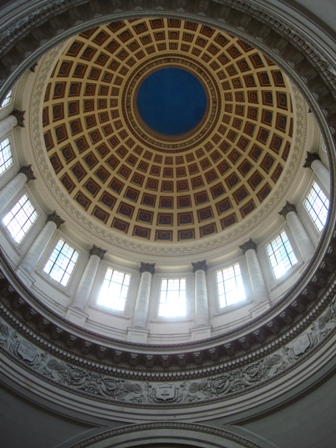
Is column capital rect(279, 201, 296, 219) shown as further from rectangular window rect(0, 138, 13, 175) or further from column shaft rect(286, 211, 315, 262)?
rectangular window rect(0, 138, 13, 175)

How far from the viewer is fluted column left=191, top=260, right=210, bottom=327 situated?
77.4 feet

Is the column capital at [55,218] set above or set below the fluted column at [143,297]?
above

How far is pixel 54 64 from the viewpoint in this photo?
26.1 metres

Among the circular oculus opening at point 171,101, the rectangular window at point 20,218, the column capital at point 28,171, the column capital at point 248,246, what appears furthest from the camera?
the circular oculus opening at point 171,101

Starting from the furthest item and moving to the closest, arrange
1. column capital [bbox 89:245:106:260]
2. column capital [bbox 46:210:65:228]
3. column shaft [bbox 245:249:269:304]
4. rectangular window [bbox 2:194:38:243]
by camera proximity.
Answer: column capital [bbox 89:245:106:260] < column capital [bbox 46:210:65:228] < rectangular window [bbox 2:194:38:243] < column shaft [bbox 245:249:269:304]

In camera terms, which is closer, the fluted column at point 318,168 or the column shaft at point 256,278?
the fluted column at point 318,168

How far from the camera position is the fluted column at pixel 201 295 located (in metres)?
23.6

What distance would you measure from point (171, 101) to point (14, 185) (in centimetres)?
1509

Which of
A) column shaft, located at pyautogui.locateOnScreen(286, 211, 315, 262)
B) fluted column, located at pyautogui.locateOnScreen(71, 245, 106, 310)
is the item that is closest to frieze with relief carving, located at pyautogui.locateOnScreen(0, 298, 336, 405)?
fluted column, located at pyautogui.locateOnScreen(71, 245, 106, 310)

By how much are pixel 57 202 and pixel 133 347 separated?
1225 cm

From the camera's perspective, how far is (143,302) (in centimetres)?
2523

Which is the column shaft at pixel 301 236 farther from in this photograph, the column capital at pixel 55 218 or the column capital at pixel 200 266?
the column capital at pixel 55 218

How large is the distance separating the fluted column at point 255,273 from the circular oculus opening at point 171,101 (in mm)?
12199

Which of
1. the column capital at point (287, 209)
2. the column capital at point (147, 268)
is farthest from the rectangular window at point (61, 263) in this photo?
the column capital at point (287, 209)
